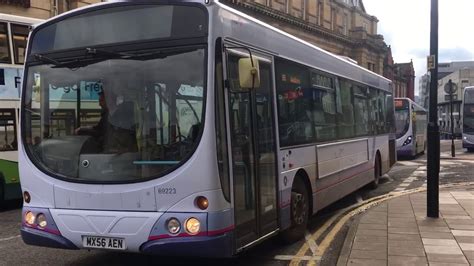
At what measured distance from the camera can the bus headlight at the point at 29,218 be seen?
6.28 m

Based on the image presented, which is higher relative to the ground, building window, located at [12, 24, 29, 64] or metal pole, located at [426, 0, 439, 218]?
building window, located at [12, 24, 29, 64]

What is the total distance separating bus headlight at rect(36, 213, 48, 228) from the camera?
20.3 ft

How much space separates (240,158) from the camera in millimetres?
6145

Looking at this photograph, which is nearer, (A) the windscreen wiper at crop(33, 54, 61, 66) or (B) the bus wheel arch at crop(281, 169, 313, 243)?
(A) the windscreen wiper at crop(33, 54, 61, 66)

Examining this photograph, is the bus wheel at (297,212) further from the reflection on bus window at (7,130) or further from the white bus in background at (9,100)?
the reflection on bus window at (7,130)

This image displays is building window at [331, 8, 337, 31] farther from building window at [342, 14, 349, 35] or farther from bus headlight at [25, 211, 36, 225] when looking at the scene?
bus headlight at [25, 211, 36, 225]

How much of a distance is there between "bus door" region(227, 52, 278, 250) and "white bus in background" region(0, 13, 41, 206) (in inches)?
269

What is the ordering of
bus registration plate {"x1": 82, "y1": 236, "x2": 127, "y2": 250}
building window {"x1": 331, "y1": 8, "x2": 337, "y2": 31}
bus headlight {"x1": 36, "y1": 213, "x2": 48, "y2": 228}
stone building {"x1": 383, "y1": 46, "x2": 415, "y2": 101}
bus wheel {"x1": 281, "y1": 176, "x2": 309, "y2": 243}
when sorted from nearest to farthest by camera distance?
bus registration plate {"x1": 82, "y1": 236, "x2": 127, "y2": 250}
bus headlight {"x1": 36, "y1": 213, "x2": 48, "y2": 228}
bus wheel {"x1": 281, "y1": 176, "x2": 309, "y2": 243}
building window {"x1": 331, "y1": 8, "x2": 337, "y2": 31}
stone building {"x1": 383, "y1": 46, "x2": 415, "y2": 101}

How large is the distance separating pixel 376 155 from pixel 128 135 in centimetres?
954

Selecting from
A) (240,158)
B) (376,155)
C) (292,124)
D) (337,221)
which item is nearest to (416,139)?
(376,155)

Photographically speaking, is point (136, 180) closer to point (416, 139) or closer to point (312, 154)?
point (312, 154)

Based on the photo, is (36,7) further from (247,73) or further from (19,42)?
(247,73)

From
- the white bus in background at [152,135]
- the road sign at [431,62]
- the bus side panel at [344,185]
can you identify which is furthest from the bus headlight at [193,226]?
the road sign at [431,62]

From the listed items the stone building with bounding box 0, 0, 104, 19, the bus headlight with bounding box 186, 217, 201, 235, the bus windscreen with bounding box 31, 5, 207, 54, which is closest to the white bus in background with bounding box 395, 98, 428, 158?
the stone building with bounding box 0, 0, 104, 19
